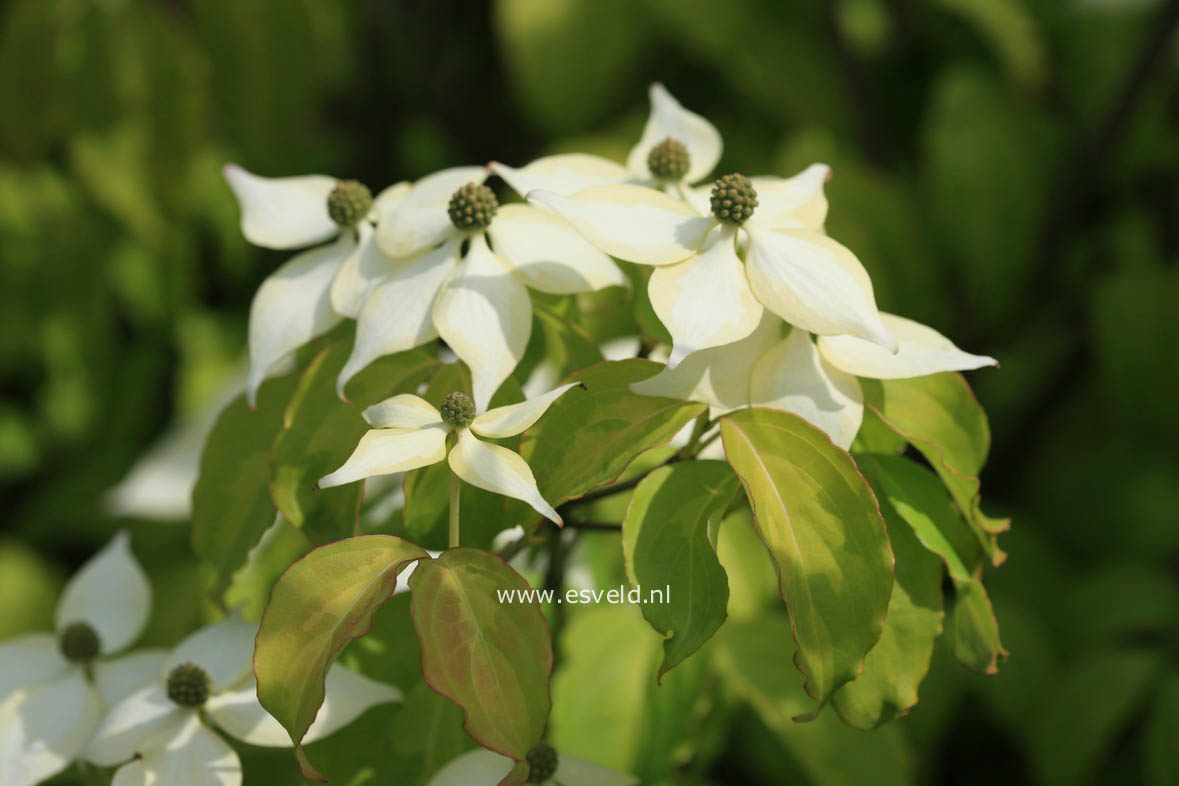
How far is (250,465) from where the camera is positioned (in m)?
0.43

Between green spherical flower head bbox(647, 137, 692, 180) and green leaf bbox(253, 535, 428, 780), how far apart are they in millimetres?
196

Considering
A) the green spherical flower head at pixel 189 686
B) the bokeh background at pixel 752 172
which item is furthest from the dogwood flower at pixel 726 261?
the bokeh background at pixel 752 172

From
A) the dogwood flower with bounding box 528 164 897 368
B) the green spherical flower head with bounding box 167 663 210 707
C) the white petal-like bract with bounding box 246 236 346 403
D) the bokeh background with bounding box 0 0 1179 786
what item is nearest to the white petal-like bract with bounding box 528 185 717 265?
the dogwood flower with bounding box 528 164 897 368

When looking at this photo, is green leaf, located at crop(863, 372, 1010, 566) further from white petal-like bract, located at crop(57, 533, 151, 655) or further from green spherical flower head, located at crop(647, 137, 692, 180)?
white petal-like bract, located at crop(57, 533, 151, 655)

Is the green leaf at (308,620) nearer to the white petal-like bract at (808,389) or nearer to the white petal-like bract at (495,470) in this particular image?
the white petal-like bract at (495,470)

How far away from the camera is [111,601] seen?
0.50 m

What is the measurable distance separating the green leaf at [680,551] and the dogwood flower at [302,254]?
0.14m

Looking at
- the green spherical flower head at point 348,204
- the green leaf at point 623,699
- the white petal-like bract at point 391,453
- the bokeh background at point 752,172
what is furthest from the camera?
the bokeh background at point 752,172

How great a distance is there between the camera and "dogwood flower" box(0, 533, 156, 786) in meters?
0.41

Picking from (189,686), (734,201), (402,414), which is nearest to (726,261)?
(734,201)

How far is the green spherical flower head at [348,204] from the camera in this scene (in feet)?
1.39

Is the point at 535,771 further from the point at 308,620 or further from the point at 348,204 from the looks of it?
the point at 348,204

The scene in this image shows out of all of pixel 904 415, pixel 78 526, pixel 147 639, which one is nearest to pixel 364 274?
pixel 904 415

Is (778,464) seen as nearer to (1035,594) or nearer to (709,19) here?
(1035,594)
